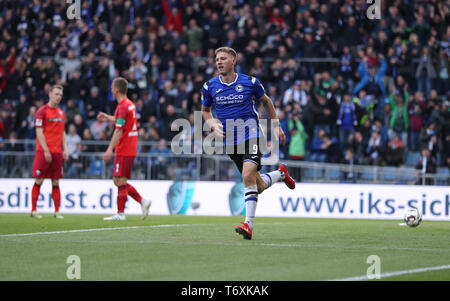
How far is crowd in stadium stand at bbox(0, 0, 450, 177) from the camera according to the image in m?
22.9

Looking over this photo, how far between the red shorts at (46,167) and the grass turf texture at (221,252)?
10.5 ft

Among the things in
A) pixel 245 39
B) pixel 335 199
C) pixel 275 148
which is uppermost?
pixel 245 39

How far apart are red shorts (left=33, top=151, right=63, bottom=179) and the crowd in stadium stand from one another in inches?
241

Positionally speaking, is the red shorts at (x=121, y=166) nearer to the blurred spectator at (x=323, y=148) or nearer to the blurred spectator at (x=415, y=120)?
the blurred spectator at (x=323, y=148)

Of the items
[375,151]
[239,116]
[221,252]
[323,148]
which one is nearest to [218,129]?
[239,116]

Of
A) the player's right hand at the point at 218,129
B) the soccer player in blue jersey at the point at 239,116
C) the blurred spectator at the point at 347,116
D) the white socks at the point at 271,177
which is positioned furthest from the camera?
the blurred spectator at the point at 347,116

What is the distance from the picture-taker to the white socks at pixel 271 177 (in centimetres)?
1180

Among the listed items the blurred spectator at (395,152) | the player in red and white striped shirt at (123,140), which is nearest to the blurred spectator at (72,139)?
the player in red and white striped shirt at (123,140)

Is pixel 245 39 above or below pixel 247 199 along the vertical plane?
above

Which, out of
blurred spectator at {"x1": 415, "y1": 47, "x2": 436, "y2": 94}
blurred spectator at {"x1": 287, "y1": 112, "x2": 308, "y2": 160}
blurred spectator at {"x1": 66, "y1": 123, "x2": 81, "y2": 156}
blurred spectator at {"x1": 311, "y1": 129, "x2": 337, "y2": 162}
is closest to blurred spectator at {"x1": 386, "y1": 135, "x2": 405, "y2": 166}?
blurred spectator at {"x1": 311, "y1": 129, "x2": 337, "y2": 162}

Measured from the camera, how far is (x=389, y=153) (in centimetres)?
2217

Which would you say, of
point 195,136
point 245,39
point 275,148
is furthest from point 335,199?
point 245,39

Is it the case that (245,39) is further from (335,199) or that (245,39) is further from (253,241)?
(253,241)
